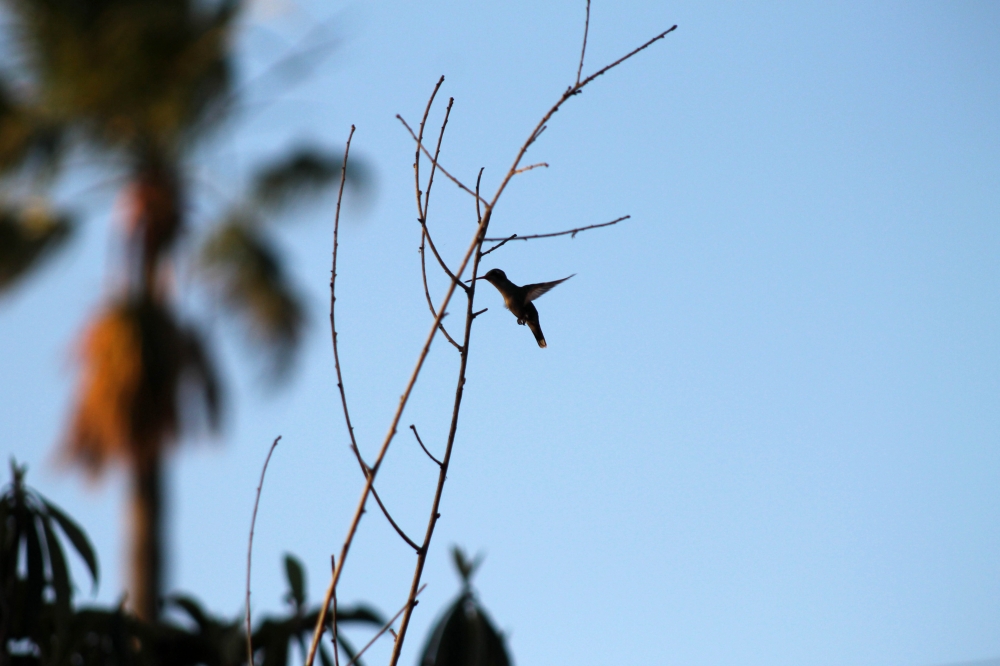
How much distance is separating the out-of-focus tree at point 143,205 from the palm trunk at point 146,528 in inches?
0.5

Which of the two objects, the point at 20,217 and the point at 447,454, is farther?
the point at 20,217

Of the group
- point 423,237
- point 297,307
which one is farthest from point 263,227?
point 423,237

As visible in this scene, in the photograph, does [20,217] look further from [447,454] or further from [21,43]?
[447,454]

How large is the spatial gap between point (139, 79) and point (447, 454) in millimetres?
7665

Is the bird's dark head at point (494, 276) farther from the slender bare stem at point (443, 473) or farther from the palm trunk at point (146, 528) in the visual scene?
the palm trunk at point (146, 528)

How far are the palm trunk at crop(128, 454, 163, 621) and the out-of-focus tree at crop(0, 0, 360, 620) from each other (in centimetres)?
1

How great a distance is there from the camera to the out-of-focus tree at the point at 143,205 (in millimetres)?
7852

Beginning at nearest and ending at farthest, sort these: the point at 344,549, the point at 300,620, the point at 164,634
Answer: the point at 344,549
the point at 300,620
the point at 164,634

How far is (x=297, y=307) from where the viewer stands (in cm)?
930

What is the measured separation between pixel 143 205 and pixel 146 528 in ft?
9.72

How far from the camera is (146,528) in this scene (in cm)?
812

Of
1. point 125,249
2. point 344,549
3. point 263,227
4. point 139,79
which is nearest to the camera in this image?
point 344,549

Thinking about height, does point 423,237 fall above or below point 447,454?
above

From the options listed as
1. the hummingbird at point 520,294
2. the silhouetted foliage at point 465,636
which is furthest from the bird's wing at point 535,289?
the silhouetted foliage at point 465,636
